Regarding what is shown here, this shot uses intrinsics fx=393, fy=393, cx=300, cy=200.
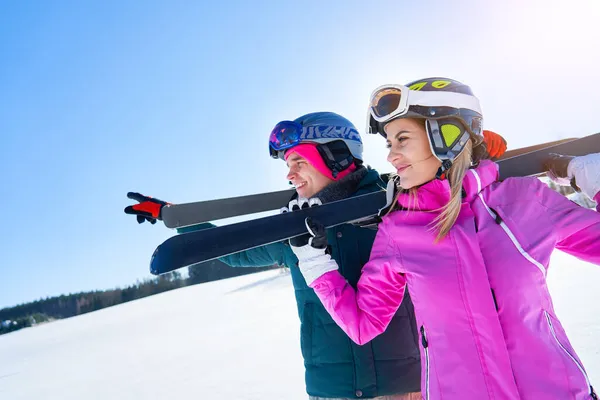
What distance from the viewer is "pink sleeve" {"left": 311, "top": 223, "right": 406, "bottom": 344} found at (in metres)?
1.53

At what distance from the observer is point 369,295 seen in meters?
1.57

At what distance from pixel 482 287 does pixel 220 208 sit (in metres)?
1.62

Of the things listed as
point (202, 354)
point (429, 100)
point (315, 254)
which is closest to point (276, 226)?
point (315, 254)

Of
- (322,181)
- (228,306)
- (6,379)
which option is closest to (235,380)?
(322,181)

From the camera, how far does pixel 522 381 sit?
1212 mm

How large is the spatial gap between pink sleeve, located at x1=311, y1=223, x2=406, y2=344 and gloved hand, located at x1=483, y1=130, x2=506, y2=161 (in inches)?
26.5

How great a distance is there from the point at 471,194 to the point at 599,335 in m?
3.13

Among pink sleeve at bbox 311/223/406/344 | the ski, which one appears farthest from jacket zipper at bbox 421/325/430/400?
the ski

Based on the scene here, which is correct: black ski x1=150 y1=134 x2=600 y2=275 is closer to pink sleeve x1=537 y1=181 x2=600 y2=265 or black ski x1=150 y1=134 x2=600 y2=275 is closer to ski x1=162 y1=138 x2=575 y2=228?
pink sleeve x1=537 y1=181 x2=600 y2=265

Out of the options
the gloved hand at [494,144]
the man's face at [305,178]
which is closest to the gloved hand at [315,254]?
the man's face at [305,178]

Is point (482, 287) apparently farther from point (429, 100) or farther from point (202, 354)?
point (202, 354)

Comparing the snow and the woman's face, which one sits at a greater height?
the woman's face

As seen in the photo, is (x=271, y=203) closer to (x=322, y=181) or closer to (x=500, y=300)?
(x=322, y=181)

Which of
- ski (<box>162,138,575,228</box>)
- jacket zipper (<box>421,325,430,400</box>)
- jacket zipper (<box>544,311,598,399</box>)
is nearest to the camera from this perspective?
jacket zipper (<box>544,311,598,399</box>)
